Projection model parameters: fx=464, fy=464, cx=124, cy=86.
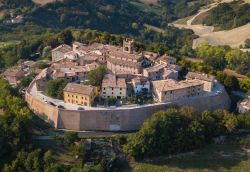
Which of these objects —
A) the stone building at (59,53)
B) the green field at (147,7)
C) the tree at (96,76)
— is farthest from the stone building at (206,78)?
the green field at (147,7)

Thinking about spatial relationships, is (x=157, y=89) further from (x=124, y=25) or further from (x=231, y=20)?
(x=231, y=20)

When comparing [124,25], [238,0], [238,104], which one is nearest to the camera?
[238,104]

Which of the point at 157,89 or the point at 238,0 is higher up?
the point at 238,0

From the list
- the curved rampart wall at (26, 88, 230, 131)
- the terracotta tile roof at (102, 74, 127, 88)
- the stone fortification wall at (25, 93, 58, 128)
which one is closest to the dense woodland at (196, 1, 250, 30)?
the terracotta tile roof at (102, 74, 127, 88)

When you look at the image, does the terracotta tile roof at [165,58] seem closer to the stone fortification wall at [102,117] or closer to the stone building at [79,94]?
the stone fortification wall at [102,117]

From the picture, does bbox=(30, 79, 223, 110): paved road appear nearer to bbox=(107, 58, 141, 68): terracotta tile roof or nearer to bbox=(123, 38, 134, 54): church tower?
bbox=(107, 58, 141, 68): terracotta tile roof

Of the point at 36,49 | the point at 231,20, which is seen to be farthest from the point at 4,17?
the point at 231,20

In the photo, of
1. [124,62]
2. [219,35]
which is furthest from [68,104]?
[219,35]
